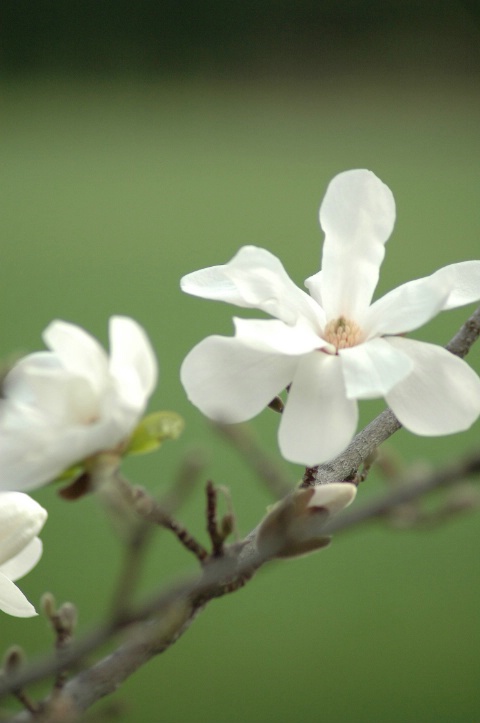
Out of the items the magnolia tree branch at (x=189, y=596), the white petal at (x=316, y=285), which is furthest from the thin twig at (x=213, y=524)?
the white petal at (x=316, y=285)

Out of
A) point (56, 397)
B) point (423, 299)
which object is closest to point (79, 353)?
point (56, 397)

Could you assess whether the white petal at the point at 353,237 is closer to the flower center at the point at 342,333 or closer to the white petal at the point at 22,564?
the flower center at the point at 342,333

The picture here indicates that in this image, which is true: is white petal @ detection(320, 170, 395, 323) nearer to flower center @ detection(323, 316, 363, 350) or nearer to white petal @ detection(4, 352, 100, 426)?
flower center @ detection(323, 316, 363, 350)

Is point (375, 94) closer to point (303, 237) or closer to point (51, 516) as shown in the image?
point (303, 237)

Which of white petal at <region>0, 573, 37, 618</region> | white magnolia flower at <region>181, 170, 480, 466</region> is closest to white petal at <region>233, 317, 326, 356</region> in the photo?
white magnolia flower at <region>181, 170, 480, 466</region>

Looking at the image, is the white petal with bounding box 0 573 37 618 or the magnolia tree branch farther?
the white petal with bounding box 0 573 37 618

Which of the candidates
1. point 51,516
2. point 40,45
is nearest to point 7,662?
point 51,516

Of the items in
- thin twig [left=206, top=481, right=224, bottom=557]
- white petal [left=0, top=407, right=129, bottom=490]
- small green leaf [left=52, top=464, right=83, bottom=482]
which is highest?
white petal [left=0, top=407, right=129, bottom=490]
